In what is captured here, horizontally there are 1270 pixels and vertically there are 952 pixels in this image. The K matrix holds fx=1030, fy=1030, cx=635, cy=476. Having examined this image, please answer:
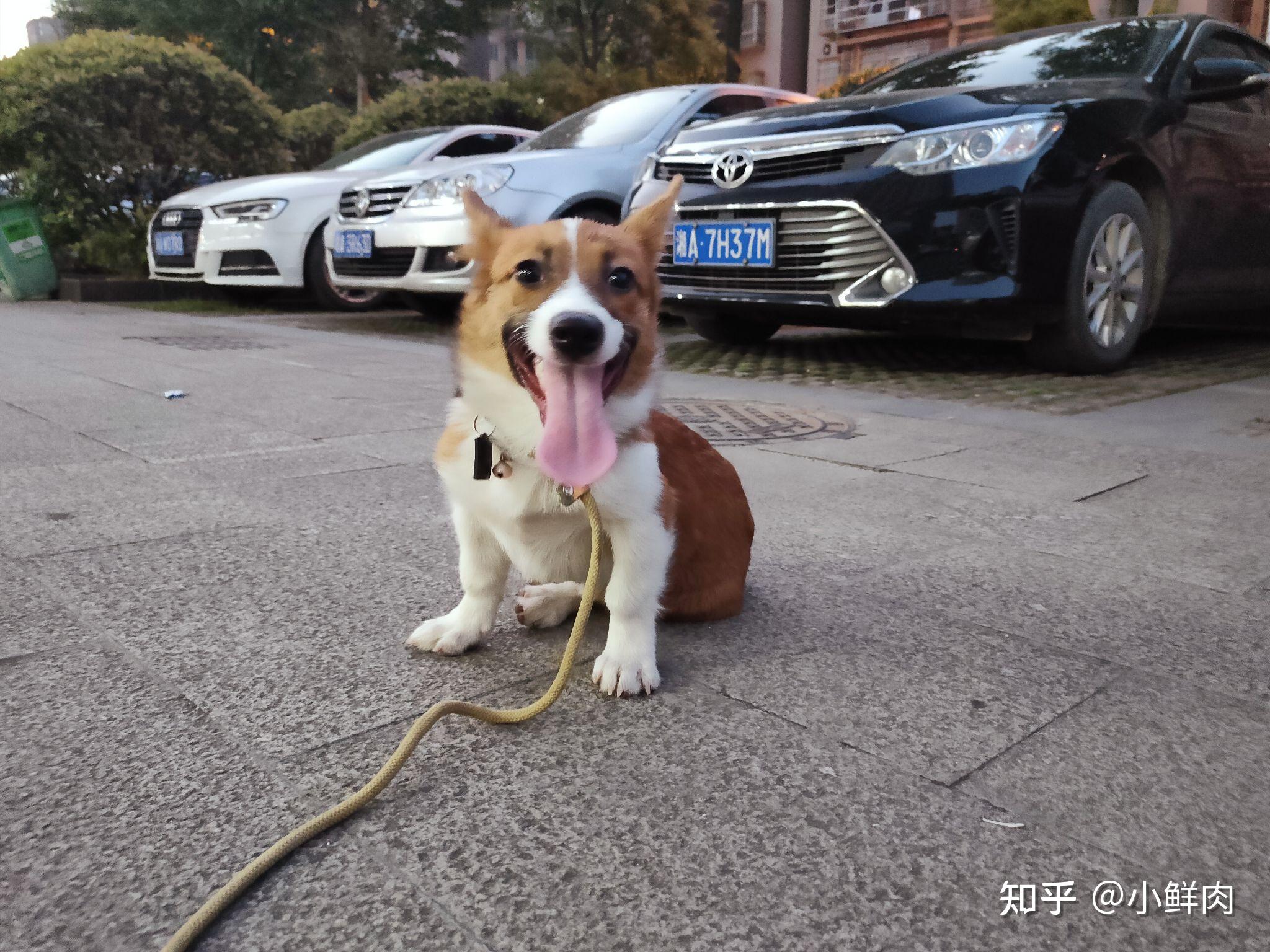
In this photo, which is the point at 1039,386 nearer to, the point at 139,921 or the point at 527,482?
the point at 527,482

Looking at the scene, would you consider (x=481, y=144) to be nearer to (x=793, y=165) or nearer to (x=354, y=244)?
(x=354, y=244)

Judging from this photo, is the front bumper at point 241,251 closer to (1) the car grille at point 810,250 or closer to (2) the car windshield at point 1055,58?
(1) the car grille at point 810,250

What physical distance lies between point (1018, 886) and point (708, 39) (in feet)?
65.2

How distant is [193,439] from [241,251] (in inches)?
234

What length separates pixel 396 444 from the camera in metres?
3.84

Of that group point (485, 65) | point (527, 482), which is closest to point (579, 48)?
point (527, 482)

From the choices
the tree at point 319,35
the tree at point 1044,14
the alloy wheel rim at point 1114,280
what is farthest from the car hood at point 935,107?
the tree at point 319,35

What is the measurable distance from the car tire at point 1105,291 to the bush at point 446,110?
27.9ft

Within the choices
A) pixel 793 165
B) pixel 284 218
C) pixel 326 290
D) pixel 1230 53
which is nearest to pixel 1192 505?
pixel 793 165

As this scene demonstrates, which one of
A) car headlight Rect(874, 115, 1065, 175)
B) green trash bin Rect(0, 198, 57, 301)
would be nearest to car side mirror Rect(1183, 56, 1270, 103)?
car headlight Rect(874, 115, 1065, 175)

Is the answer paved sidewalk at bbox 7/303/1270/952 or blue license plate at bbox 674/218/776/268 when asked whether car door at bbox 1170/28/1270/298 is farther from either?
paved sidewalk at bbox 7/303/1270/952

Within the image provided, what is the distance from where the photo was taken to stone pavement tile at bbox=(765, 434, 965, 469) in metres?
3.75

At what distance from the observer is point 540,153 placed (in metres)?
7.20

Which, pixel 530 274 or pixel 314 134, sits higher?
pixel 314 134
